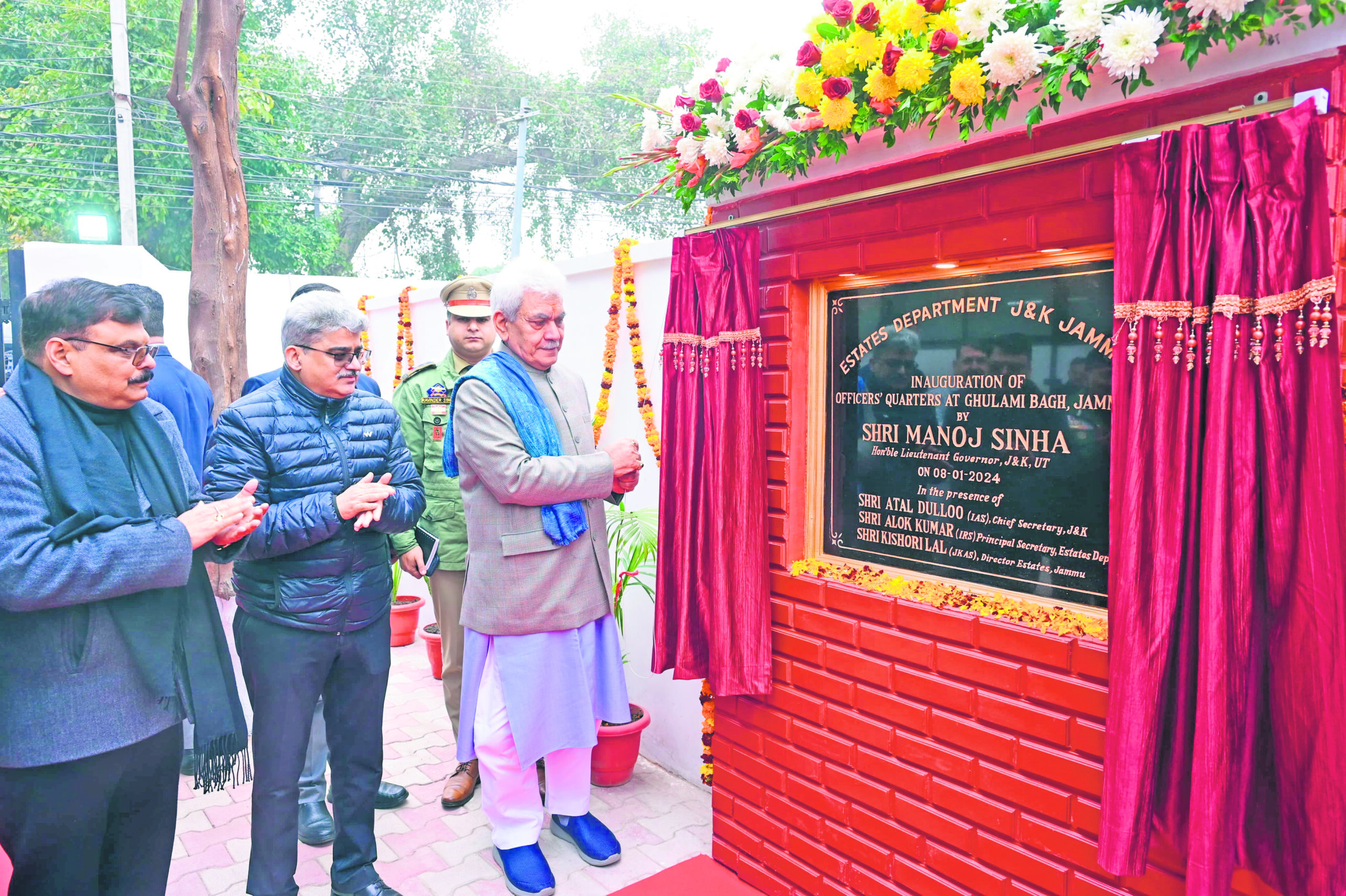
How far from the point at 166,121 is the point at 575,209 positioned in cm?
1116

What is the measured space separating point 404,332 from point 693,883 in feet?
14.1

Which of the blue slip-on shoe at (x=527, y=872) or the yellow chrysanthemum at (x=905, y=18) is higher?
the yellow chrysanthemum at (x=905, y=18)

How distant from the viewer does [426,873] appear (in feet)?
9.10

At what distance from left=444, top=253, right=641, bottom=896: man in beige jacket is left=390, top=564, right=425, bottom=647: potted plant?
2.54m

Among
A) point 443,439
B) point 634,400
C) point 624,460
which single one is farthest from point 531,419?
point 634,400

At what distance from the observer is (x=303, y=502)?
2287mm

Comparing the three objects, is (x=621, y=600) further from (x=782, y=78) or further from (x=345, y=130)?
(x=345, y=130)

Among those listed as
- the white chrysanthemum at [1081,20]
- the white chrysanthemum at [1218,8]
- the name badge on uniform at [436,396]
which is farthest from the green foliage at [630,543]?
the white chrysanthemum at [1218,8]

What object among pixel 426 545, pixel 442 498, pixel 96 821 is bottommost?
pixel 96 821

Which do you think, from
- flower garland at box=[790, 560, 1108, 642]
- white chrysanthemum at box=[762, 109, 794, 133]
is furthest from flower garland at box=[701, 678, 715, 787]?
white chrysanthemum at box=[762, 109, 794, 133]

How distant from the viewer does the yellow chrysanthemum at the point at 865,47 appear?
6.66 feet

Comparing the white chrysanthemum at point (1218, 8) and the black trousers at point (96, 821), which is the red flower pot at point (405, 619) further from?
the white chrysanthemum at point (1218, 8)

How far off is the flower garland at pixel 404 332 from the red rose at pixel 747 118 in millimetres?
3904

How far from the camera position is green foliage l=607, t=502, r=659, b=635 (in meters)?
3.43
